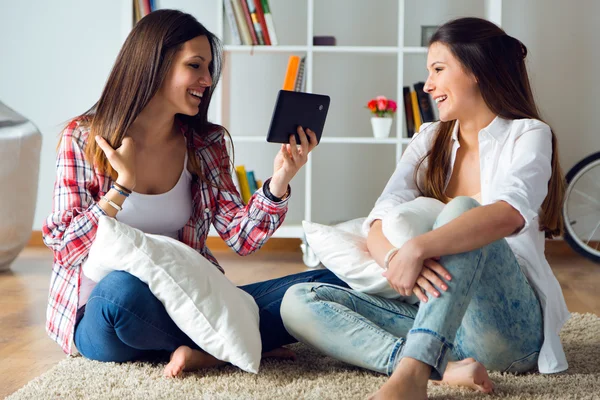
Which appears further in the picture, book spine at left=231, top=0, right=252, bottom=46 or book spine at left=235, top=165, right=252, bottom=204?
book spine at left=235, top=165, right=252, bottom=204

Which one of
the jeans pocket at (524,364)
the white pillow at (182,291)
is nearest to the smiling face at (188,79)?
the white pillow at (182,291)

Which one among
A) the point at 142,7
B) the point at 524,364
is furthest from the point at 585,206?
the point at 524,364

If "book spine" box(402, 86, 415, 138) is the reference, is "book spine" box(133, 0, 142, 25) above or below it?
above

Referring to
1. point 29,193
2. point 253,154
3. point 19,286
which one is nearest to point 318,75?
point 253,154

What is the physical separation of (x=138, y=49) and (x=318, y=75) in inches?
91.5

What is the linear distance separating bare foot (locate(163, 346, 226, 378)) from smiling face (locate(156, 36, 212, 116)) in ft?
1.83

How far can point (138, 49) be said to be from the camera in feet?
5.79

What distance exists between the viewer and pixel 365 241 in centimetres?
180

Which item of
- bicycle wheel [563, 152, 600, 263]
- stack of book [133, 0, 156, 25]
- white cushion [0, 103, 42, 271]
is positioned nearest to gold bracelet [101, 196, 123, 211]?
white cushion [0, 103, 42, 271]

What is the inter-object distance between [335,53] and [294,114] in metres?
2.28

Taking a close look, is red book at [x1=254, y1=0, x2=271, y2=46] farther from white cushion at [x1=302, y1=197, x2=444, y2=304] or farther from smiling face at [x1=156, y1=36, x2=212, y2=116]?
white cushion at [x1=302, y1=197, x2=444, y2=304]

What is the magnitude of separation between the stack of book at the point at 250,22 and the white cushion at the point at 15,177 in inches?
40.8

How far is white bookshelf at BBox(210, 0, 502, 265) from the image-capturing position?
3.61 metres

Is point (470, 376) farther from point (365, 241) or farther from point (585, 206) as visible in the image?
point (585, 206)
